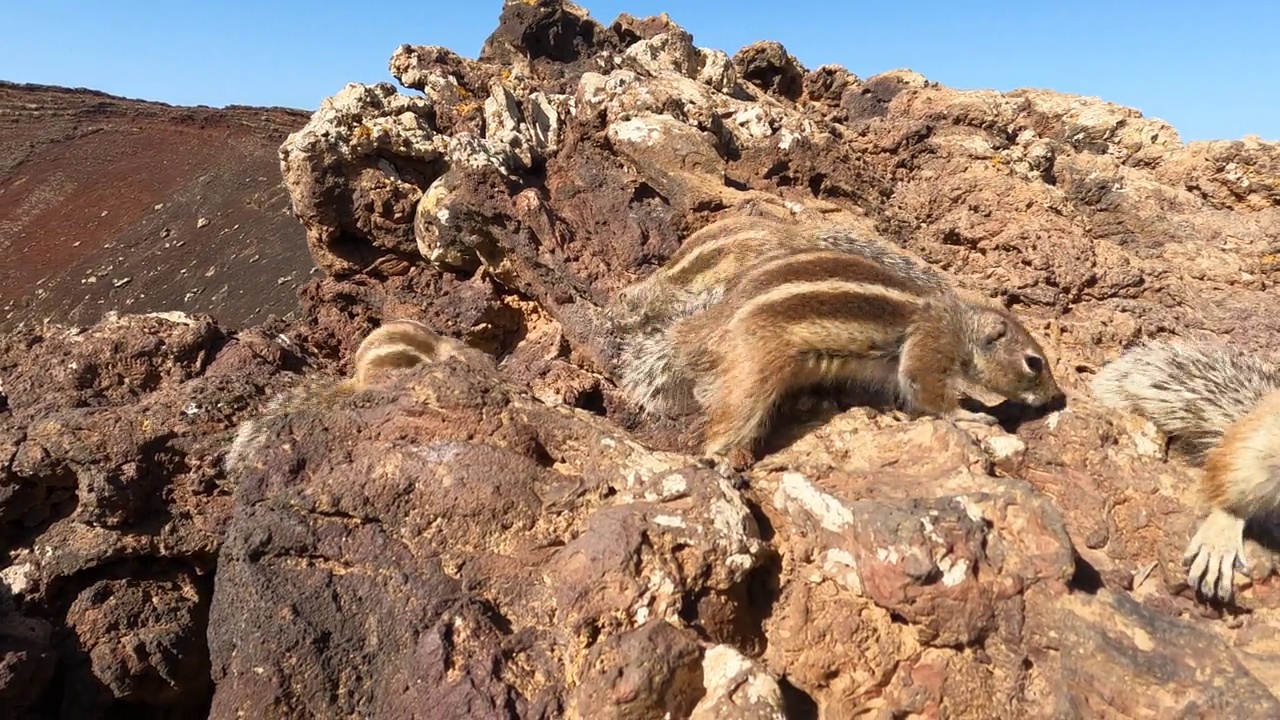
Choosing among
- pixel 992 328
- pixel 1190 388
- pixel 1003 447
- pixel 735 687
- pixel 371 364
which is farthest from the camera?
pixel 992 328

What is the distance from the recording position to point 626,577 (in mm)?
1801

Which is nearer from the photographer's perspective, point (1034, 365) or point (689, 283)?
point (1034, 365)

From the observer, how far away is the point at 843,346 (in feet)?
10.0

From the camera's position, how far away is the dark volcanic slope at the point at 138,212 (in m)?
5.96

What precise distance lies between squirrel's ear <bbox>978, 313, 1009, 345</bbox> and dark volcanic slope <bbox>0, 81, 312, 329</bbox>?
190 inches

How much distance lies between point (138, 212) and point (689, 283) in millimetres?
6363

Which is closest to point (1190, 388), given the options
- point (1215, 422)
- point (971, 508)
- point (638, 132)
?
point (1215, 422)

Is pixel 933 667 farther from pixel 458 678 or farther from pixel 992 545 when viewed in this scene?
pixel 458 678

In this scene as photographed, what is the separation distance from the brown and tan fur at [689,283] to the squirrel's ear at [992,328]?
11.9 inches

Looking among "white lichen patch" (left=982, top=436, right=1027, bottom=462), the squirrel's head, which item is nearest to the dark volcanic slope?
the squirrel's head

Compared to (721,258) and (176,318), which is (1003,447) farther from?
(176,318)

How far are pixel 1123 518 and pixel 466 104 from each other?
3.77m

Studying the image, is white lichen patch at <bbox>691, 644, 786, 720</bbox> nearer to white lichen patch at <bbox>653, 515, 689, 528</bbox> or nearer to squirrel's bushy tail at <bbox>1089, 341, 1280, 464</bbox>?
white lichen patch at <bbox>653, 515, 689, 528</bbox>

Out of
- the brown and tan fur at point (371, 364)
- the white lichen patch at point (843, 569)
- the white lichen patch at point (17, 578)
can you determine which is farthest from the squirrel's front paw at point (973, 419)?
the white lichen patch at point (17, 578)
